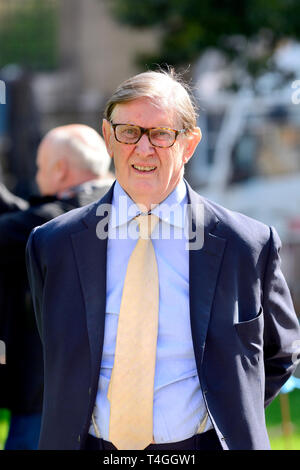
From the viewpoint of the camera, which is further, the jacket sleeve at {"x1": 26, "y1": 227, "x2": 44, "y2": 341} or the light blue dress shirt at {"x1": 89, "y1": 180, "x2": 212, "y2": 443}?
the jacket sleeve at {"x1": 26, "y1": 227, "x2": 44, "y2": 341}

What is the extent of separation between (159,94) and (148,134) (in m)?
0.13

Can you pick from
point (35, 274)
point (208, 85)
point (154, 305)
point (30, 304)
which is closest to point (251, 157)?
point (208, 85)

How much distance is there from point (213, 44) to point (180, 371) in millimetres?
7592

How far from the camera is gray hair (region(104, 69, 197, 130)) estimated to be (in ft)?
8.13

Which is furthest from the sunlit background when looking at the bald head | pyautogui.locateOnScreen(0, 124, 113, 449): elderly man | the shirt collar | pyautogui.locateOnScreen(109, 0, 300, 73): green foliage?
the shirt collar

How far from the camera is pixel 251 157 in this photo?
13.9 metres

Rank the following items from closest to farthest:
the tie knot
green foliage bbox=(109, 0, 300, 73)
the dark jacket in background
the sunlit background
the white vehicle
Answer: the tie knot < the dark jacket in background < green foliage bbox=(109, 0, 300, 73) < the sunlit background < the white vehicle

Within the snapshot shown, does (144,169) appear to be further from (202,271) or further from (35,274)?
(35,274)

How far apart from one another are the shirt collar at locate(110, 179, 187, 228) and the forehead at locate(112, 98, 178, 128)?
0.24m

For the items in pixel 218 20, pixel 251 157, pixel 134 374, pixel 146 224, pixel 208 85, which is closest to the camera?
pixel 134 374

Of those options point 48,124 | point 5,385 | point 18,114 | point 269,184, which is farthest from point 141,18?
point 5,385

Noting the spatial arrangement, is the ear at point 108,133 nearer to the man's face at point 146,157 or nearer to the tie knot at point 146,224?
the man's face at point 146,157

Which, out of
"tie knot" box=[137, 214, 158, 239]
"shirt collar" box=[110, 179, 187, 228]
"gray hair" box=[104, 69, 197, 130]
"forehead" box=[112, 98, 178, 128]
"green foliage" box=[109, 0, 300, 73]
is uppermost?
"green foliage" box=[109, 0, 300, 73]

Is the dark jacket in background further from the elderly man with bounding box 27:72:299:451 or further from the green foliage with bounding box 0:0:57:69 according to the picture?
the green foliage with bounding box 0:0:57:69
